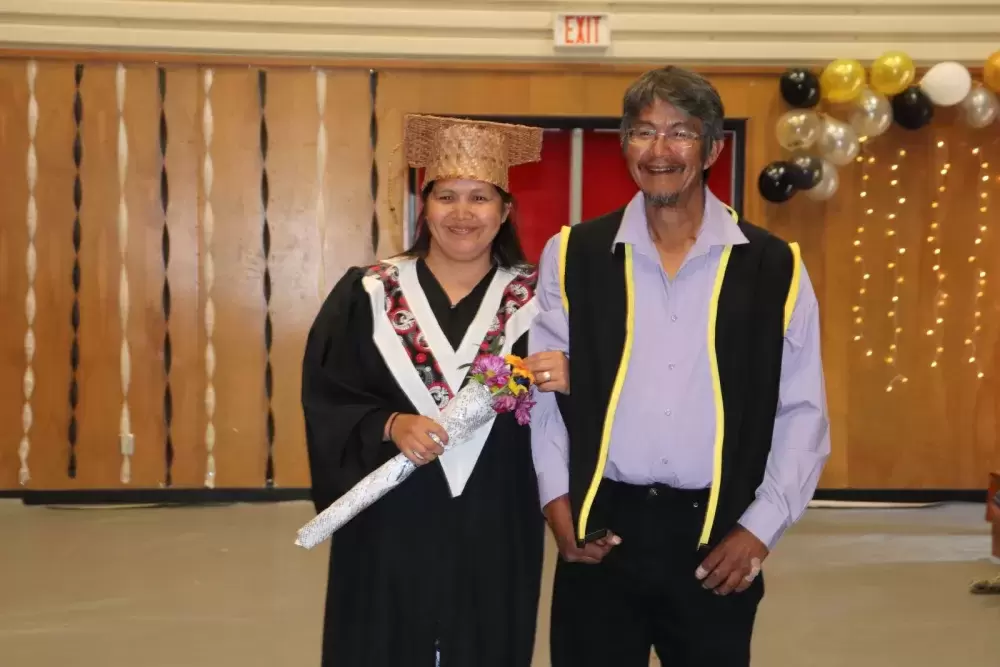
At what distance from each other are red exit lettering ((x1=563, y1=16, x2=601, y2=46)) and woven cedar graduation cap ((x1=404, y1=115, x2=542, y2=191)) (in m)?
3.77

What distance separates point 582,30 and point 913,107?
194cm

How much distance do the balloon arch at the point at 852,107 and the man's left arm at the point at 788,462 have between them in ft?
13.5

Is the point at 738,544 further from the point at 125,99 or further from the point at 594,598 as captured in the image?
the point at 125,99

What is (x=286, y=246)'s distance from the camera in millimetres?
5934

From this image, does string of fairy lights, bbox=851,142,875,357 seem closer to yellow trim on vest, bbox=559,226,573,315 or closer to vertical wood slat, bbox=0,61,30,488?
yellow trim on vest, bbox=559,226,573,315

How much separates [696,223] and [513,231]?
20.0 inches

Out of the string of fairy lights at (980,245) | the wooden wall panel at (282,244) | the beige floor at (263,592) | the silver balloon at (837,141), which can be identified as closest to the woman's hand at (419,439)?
the beige floor at (263,592)

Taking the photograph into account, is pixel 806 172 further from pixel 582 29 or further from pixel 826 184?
pixel 582 29

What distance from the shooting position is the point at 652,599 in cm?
181

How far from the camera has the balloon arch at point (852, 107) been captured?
5.60 metres

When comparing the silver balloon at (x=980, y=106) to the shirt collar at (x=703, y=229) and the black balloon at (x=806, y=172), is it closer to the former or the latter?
the black balloon at (x=806, y=172)

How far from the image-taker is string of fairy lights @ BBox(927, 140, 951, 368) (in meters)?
6.04

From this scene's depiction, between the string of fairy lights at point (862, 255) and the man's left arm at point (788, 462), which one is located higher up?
the string of fairy lights at point (862, 255)

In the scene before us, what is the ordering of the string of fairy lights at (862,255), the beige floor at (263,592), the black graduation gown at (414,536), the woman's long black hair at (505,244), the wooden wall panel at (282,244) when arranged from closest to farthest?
the black graduation gown at (414,536), the woman's long black hair at (505,244), the beige floor at (263,592), the wooden wall panel at (282,244), the string of fairy lights at (862,255)
